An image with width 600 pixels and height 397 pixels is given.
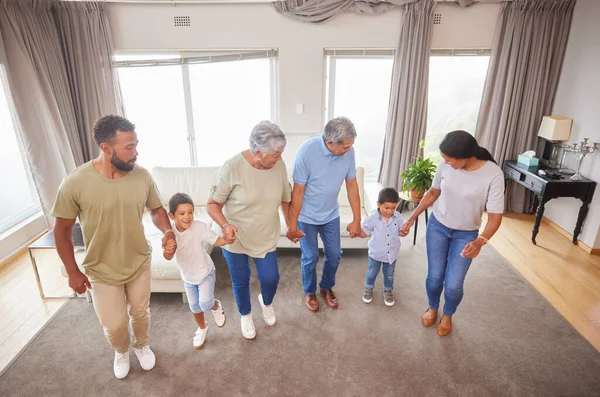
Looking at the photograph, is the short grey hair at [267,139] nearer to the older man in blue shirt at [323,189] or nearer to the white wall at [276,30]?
the older man in blue shirt at [323,189]

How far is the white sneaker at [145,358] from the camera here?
218 cm

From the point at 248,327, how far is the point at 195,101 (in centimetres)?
312

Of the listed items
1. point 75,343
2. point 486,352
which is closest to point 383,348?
point 486,352

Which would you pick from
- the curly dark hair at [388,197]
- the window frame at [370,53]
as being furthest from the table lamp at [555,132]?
the curly dark hair at [388,197]

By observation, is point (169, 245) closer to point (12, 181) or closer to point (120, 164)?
point (120, 164)

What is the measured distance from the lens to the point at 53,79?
12.5 ft

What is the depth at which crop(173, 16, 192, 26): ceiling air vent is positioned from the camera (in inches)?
161

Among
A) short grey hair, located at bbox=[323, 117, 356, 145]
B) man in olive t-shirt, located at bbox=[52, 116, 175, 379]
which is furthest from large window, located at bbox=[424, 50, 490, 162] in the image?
A: man in olive t-shirt, located at bbox=[52, 116, 175, 379]

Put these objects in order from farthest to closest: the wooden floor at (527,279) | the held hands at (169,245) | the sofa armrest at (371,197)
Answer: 1. the sofa armrest at (371,197)
2. the wooden floor at (527,279)
3. the held hands at (169,245)

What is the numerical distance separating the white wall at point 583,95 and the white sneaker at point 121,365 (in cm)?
411

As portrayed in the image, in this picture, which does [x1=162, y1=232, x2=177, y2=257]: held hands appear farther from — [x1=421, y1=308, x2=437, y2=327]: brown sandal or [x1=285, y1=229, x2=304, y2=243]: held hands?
[x1=421, y1=308, x2=437, y2=327]: brown sandal

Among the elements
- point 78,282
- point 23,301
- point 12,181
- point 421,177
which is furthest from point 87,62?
point 421,177

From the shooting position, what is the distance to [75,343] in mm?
2400

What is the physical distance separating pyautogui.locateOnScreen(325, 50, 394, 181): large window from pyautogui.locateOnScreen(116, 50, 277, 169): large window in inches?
28.9
